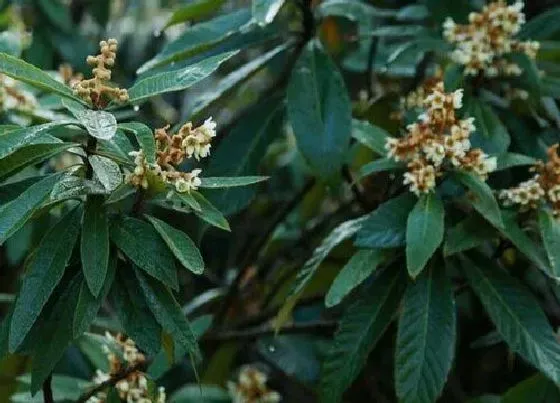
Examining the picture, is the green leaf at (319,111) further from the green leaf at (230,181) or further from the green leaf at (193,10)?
the green leaf at (230,181)

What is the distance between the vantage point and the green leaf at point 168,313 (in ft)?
3.32

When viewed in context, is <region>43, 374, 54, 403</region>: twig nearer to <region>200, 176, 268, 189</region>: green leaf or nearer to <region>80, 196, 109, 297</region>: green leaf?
<region>80, 196, 109, 297</region>: green leaf

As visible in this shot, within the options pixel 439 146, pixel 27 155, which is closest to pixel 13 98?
pixel 27 155

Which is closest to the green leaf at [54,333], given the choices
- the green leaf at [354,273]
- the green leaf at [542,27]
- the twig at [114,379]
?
the twig at [114,379]

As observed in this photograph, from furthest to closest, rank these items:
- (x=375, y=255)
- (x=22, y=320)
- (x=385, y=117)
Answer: (x=385, y=117)
(x=375, y=255)
(x=22, y=320)

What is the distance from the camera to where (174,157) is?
1.00 m

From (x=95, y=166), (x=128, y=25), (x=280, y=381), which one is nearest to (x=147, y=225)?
(x=95, y=166)

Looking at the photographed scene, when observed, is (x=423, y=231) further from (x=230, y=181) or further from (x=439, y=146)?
(x=230, y=181)

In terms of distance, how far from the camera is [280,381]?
210 centimetres

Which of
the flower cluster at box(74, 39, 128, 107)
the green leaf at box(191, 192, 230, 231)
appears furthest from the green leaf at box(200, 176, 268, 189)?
the flower cluster at box(74, 39, 128, 107)

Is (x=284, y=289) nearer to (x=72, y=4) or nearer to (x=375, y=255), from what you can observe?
(x=375, y=255)

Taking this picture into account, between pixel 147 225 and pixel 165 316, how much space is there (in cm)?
10

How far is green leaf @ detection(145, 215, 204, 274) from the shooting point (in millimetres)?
982

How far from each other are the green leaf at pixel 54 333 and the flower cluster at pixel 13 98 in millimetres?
453
